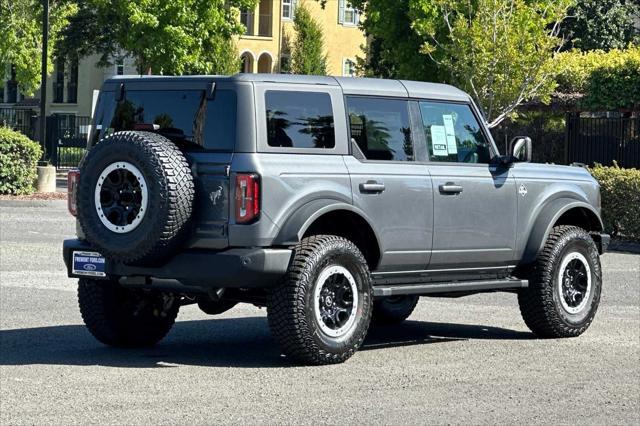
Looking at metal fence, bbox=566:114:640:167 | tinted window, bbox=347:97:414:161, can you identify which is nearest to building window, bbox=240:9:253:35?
metal fence, bbox=566:114:640:167

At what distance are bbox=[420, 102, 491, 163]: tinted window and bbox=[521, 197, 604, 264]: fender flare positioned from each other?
718 millimetres

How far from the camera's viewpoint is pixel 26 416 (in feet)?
26.5

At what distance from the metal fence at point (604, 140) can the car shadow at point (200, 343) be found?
17264 millimetres

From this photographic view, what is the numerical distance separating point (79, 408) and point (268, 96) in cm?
294

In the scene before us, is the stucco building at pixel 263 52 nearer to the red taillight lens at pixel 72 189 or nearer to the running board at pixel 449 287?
the running board at pixel 449 287

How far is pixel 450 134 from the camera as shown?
1163 centimetres

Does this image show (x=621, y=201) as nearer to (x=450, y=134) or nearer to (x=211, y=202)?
(x=450, y=134)

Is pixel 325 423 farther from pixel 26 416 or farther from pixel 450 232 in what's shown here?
pixel 450 232

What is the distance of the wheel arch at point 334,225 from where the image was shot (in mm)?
10039

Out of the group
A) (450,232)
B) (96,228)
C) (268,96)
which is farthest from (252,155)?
(450,232)

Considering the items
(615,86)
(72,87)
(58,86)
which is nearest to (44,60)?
(615,86)

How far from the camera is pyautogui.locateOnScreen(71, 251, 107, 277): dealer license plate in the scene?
407 inches

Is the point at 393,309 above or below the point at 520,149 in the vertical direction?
below

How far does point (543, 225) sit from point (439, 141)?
1.27m
